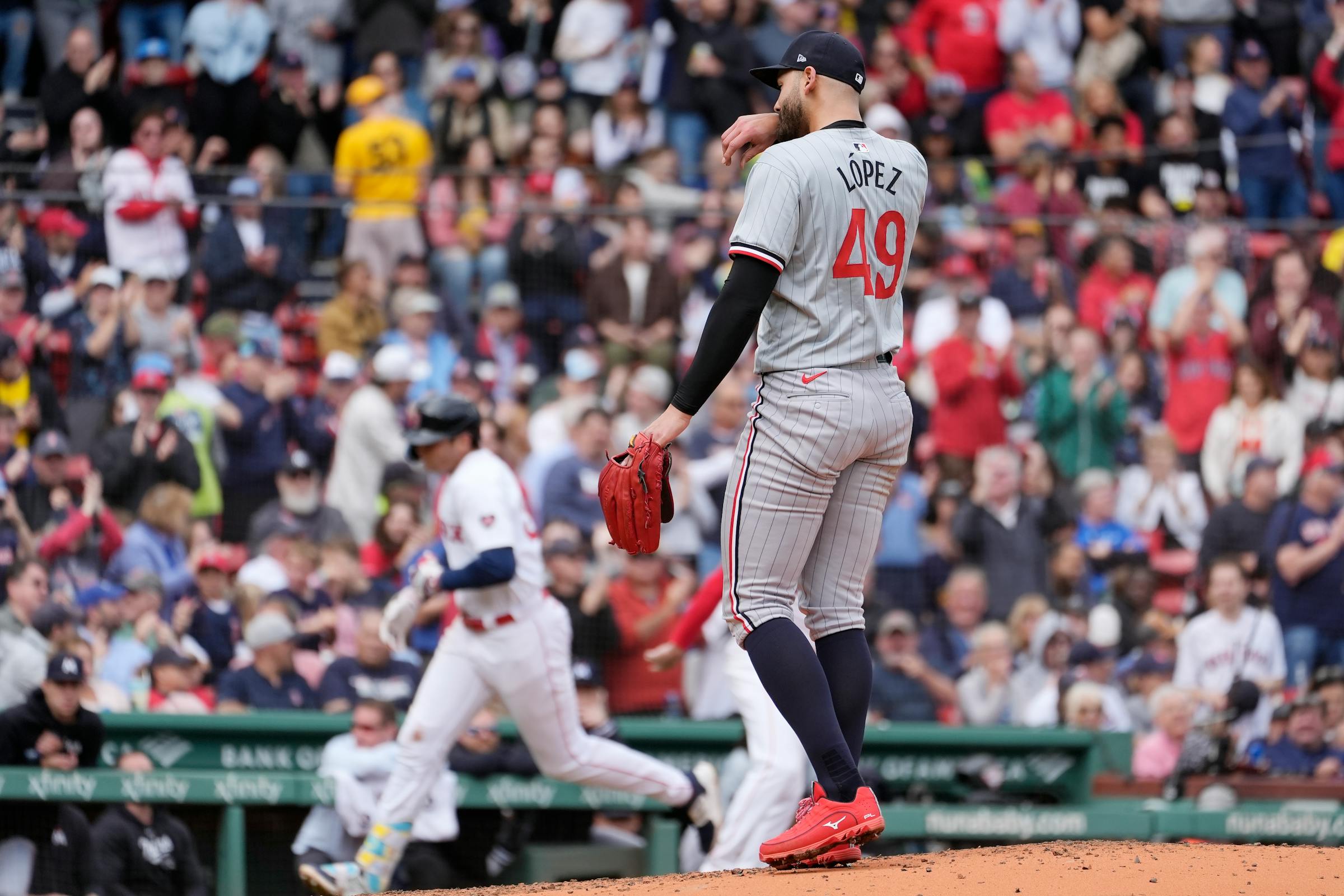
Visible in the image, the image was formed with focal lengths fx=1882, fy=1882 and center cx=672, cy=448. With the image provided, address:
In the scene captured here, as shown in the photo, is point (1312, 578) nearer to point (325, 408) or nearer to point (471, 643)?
point (471, 643)

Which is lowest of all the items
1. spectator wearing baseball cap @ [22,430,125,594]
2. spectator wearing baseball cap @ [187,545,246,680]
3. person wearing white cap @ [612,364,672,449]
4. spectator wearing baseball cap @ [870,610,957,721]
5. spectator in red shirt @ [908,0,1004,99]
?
spectator wearing baseball cap @ [870,610,957,721]

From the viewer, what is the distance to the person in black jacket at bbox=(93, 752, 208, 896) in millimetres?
7219

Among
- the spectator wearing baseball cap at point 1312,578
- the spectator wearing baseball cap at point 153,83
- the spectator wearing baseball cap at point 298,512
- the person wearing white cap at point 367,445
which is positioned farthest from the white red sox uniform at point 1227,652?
the spectator wearing baseball cap at point 153,83

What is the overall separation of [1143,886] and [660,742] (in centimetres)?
427

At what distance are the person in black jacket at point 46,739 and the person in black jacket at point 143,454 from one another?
7.04ft

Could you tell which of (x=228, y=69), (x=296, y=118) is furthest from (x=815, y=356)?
(x=228, y=69)

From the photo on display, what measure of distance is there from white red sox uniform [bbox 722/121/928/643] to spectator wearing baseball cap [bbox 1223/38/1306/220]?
28.5ft

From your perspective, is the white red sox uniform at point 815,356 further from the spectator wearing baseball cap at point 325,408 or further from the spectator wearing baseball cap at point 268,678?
the spectator wearing baseball cap at point 325,408

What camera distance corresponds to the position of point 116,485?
9461 mm

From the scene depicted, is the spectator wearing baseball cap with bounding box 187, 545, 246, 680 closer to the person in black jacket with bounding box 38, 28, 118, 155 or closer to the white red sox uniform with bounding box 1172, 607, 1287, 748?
the person in black jacket with bounding box 38, 28, 118, 155

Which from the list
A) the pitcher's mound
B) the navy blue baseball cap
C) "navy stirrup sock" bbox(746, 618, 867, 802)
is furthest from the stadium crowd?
the navy blue baseball cap

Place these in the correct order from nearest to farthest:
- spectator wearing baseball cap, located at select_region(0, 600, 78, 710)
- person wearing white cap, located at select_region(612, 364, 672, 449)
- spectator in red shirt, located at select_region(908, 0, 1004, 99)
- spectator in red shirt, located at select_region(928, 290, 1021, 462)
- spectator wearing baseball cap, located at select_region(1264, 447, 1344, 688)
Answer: spectator wearing baseball cap, located at select_region(0, 600, 78, 710)
spectator wearing baseball cap, located at select_region(1264, 447, 1344, 688)
person wearing white cap, located at select_region(612, 364, 672, 449)
spectator in red shirt, located at select_region(928, 290, 1021, 462)
spectator in red shirt, located at select_region(908, 0, 1004, 99)

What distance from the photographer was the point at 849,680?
4.68 metres

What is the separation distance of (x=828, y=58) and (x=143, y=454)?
595 cm
